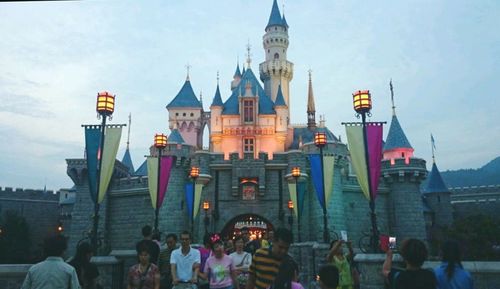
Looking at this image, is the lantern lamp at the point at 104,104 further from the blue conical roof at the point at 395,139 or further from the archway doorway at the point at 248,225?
the blue conical roof at the point at 395,139

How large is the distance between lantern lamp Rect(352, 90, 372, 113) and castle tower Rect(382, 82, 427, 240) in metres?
19.9

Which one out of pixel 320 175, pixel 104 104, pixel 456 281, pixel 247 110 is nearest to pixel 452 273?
pixel 456 281

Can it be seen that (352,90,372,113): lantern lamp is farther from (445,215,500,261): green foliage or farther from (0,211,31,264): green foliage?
(0,211,31,264): green foliage

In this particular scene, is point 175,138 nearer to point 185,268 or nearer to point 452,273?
point 185,268

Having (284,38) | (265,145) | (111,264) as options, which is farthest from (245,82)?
(111,264)

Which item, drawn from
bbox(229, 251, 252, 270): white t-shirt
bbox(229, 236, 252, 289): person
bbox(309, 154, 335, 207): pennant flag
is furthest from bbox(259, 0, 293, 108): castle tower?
bbox(229, 251, 252, 270): white t-shirt

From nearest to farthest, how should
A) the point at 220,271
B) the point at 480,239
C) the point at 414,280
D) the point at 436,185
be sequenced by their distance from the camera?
the point at 414,280 < the point at 220,271 < the point at 480,239 < the point at 436,185

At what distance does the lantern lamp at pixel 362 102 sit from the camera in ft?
37.6

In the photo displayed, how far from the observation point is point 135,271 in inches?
204

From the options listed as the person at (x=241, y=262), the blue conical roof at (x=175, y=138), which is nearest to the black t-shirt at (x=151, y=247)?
the person at (x=241, y=262)

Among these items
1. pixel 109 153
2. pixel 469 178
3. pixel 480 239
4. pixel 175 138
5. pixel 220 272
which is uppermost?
pixel 469 178

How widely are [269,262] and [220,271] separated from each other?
196 cm

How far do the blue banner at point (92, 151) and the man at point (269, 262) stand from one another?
30.2ft

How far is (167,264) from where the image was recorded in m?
7.08
